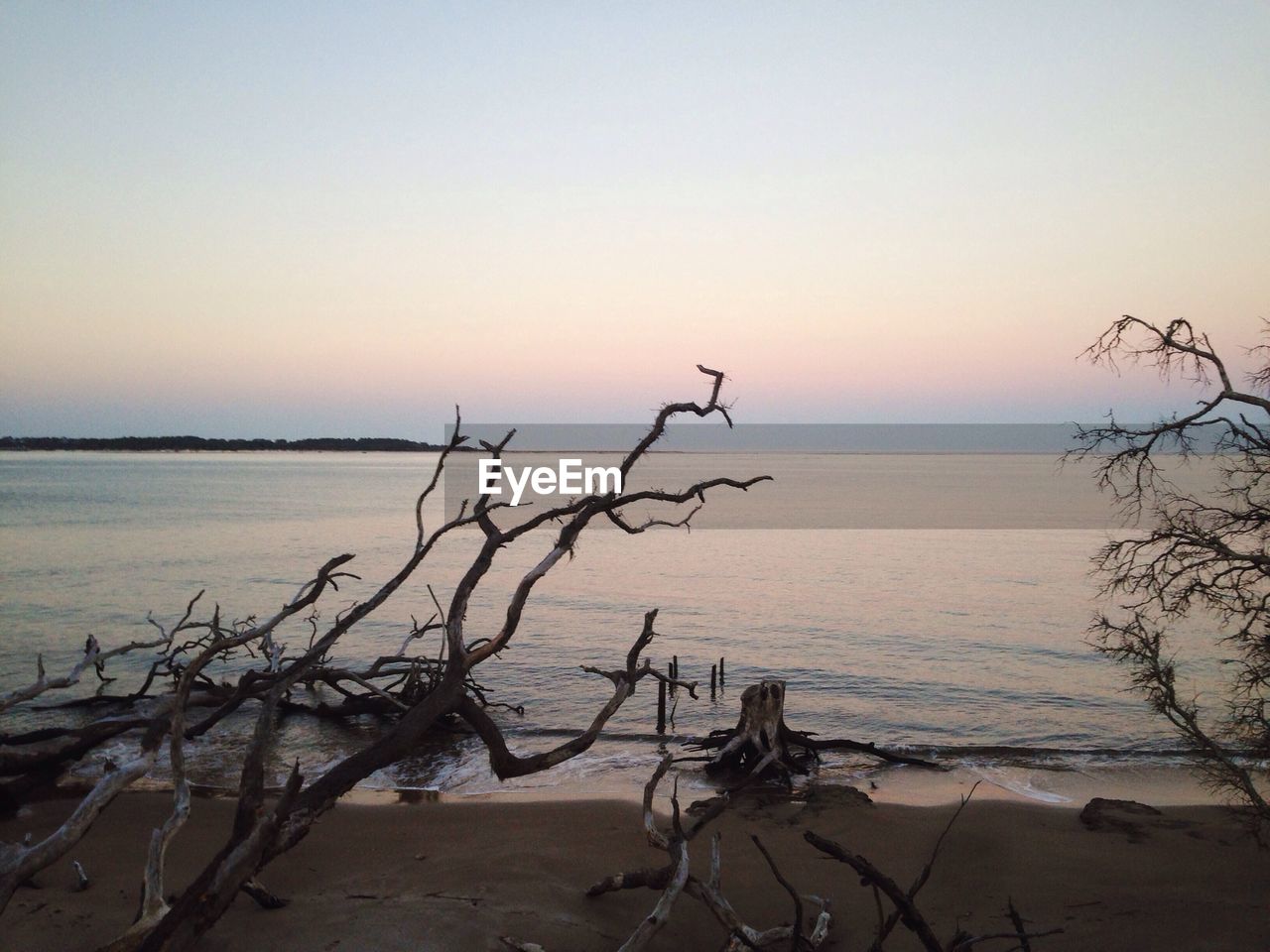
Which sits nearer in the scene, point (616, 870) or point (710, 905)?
point (710, 905)

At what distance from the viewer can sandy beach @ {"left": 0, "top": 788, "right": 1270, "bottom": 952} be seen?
7.63 metres

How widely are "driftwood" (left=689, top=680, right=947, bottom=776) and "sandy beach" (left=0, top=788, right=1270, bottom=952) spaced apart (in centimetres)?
104

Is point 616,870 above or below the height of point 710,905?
below

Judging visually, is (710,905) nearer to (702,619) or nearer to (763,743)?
(763,743)

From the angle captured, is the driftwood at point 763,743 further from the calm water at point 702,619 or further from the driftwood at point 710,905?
the driftwood at point 710,905

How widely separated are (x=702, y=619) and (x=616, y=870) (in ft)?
68.5

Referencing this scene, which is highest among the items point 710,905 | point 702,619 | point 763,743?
point 710,905

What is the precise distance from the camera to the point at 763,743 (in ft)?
43.8

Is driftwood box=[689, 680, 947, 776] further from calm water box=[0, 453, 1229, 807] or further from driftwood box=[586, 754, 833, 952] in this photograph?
driftwood box=[586, 754, 833, 952]

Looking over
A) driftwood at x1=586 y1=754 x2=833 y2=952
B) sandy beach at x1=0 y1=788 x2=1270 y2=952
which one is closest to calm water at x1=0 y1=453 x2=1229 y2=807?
sandy beach at x1=0 y1=788 x2=1270 y2=952

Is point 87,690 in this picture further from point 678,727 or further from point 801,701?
point 801,701

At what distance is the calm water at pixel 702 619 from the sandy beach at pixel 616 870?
2.66 m

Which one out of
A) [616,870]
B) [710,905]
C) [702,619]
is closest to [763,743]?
[616,870]

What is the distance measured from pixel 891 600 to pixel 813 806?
23305 millimetres
